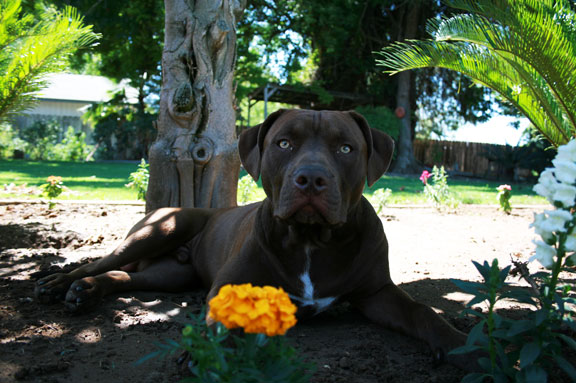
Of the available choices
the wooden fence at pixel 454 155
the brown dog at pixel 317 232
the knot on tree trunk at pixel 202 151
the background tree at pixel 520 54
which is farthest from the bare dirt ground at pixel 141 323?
the wooden fence at pixel 454 155

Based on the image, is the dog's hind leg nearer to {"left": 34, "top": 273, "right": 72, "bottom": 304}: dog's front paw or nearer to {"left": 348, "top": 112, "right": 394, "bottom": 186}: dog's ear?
{"left": 34, "top": 273, "right": 72, "bottom": 304}: dog's front paw

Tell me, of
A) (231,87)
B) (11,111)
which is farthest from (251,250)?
(11,111)

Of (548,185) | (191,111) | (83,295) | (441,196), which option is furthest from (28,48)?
Answer: (441,196)

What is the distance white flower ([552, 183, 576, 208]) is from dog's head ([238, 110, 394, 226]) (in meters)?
1.11

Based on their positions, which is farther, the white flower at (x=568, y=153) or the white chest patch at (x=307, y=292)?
the white chest patch at (x=307, y=292)

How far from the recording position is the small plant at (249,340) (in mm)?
1324

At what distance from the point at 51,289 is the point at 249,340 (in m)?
2.34

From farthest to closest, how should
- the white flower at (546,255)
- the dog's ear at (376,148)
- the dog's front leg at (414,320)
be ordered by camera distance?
the dog's ear at (376,148) → the dog's front leg at (414,320) → the white flower at (546,255)

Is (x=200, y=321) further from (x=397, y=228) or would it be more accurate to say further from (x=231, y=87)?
(x=397, y=228)

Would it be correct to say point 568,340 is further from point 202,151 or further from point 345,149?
point 202,151

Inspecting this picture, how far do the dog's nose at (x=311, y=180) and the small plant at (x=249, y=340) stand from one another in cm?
118

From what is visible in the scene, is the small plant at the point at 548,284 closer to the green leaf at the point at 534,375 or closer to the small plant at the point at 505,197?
the green leaf at the point at 534,375

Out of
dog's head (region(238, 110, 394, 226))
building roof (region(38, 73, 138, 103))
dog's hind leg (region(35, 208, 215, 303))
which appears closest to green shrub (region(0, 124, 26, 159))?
building roof (region(38, 73, 138, 103))

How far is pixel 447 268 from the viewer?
4.75 meters
